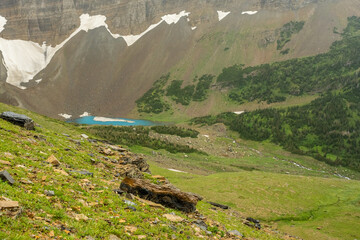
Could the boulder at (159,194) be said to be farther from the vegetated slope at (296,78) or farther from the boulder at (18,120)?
the vegetated slope at (296,78)

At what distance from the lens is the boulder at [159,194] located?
17.6m

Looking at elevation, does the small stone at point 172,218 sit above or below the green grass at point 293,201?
above

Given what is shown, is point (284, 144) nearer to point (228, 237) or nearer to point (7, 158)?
point (228, 237)

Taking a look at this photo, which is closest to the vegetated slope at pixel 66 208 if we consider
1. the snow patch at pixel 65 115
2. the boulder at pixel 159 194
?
the boulder at pixel 159 194

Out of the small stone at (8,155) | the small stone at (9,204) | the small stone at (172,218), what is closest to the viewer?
the small stone at (9,204)

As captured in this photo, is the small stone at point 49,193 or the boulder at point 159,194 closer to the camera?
A: the small stone at point 49,193

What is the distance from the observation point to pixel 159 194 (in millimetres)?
17906

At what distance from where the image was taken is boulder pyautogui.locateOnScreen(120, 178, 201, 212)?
17641 millimetres

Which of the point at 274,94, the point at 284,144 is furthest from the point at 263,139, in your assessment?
the point at 274,94

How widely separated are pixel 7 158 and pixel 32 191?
15.2ft

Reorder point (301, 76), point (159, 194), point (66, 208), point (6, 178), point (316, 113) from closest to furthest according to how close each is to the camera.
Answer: point (66, 208) → point (6, 178) → point (159, 194) → point (316, 113) → point (301, 76)

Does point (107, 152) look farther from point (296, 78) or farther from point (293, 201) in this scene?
point (296, 78)

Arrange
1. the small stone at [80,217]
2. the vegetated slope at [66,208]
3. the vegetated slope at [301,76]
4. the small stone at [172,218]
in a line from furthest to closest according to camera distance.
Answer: the vegetated slope at [301,76], the small stone at [172,218], the small stone at [80,217], the vegetated slope at [66,208]

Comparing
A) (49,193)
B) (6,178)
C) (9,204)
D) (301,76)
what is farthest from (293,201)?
(301,76)
